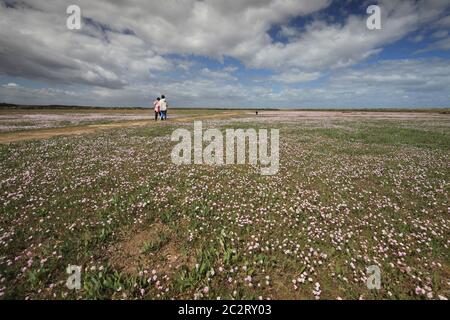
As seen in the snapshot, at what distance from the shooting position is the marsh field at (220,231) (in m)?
5.25

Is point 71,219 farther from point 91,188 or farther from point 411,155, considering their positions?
point 411,155

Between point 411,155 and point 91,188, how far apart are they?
23.5 meters

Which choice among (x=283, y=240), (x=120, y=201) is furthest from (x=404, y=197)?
(x=120, y=201)

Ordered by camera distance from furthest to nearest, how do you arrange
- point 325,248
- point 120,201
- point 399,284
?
point 120,201, point 325,248, point 399,284

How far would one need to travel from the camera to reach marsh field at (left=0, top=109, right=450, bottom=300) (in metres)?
5.25

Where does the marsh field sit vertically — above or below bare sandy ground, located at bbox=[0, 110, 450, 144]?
below

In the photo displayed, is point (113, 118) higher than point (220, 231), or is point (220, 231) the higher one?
point (113, 118)

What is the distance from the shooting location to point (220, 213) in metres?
8.49

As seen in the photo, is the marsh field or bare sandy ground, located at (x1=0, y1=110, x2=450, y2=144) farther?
bare sandy ground, located at (x1=0, y1=110, x2=450, y2=144)

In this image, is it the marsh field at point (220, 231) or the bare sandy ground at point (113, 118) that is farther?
the bare sandy ground at point (113, 118)

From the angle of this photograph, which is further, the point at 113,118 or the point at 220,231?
the point at 113,118

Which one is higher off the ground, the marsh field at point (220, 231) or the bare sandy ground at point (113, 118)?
the bare sandy ground at point (113, 118)

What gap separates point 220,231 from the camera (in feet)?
24.1
